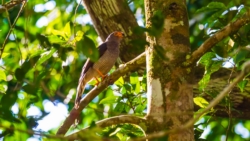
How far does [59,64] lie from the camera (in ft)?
15.1

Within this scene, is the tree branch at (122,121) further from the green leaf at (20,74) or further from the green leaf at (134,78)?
the green leaf at (134,78)

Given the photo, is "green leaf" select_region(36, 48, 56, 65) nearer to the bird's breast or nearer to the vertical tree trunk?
the vertical tree trunk

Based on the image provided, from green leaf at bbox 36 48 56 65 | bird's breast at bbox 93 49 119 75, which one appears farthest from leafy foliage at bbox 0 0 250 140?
bird's breast at bbox 93 49 119 75

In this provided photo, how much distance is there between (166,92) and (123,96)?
752mm

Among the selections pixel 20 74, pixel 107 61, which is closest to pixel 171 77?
pixel 20 74

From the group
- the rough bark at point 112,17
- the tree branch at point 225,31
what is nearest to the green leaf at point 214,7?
the tree branch at point 225,31

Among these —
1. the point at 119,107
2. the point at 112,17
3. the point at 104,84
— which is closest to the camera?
the point at 104,84

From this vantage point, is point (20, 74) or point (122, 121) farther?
point (122, 121)

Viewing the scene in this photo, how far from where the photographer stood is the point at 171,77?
2.89 metres

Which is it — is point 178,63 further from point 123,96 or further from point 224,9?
point 123,96

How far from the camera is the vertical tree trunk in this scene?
9.10 ft

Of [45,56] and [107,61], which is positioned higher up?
[107,61]

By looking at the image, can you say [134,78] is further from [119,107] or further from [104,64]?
[104,64]

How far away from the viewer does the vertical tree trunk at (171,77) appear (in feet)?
9.10
